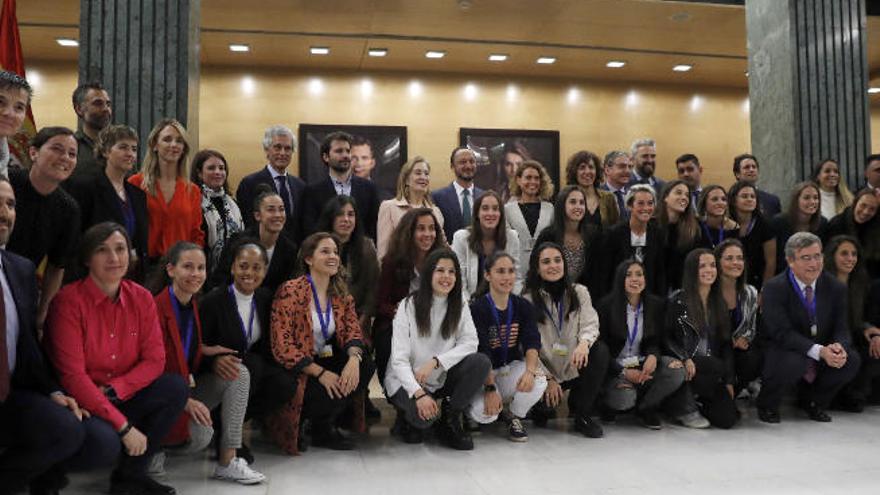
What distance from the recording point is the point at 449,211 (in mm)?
5953

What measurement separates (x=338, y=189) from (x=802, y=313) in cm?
344

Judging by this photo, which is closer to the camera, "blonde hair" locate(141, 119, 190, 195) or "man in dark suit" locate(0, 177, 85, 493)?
"man in dark suit" locate(0, 177, 85, 493)

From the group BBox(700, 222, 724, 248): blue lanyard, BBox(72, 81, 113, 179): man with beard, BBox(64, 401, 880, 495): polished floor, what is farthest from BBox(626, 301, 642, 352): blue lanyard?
BBox(72, 81, 113, 179): man with beard

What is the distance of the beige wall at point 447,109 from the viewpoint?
1034 centimetres

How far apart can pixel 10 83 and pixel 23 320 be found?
3.68ft

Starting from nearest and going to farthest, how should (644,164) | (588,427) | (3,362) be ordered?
(3,362) < (588,427) < (644,164)

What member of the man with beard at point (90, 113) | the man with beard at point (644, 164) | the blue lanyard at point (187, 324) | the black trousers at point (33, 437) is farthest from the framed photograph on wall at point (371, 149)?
the black trousers at point (33, 437)

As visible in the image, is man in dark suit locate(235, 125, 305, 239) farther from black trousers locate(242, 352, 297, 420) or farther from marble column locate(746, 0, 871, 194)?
marble column locate(746, 0, 871, 194)

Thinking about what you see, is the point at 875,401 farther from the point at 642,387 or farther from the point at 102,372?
the point at 102,372

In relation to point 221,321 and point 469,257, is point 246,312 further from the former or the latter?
point 469,257

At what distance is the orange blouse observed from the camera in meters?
4.42

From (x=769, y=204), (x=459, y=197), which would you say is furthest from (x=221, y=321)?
(x=769, y=204)

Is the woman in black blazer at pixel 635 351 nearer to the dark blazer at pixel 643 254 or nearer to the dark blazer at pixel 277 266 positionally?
the dark blazer at pixel 643 254

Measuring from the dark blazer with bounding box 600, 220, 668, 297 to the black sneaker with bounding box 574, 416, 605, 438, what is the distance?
1.08m
